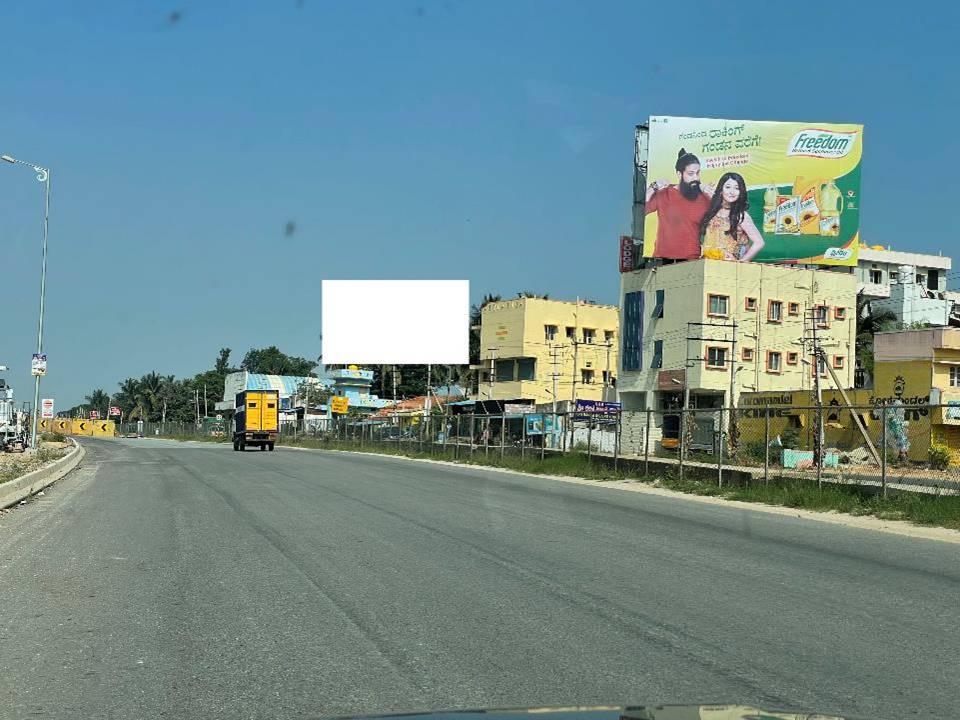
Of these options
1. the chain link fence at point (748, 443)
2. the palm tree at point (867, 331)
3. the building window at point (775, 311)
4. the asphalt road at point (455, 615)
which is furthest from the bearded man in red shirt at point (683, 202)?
the asphalt road at point (455, 615)

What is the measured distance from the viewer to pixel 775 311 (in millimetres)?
67625

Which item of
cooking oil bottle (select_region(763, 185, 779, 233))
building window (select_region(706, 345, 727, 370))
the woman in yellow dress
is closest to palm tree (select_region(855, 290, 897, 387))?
building window (select_region(706, 345, 727, 370))

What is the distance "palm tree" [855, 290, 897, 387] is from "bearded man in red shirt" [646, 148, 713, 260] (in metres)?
22.2

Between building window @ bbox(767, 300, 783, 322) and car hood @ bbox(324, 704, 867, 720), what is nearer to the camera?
car hood @ bbox(324, 704, 867, 720)

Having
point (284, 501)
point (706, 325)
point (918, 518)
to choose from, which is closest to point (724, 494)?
point (918, 518)

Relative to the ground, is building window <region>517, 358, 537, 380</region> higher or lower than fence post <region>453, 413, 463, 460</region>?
higher

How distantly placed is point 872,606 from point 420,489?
552 inches

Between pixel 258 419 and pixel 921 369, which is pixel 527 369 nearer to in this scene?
pixel 258 419

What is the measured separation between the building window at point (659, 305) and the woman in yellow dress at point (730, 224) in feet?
13.9

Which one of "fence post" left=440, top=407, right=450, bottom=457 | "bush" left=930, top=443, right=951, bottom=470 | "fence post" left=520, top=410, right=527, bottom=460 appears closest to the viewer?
"bush" left=930, top=443, right=951, bottom=470

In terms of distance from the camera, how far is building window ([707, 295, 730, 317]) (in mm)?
64250

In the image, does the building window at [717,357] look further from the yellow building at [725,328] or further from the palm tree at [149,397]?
the palm tree at [149,397]

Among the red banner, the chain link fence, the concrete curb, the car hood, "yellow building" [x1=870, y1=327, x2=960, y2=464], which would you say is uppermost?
the red banner

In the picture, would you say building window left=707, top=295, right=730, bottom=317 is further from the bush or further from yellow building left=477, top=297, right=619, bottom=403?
the bush
